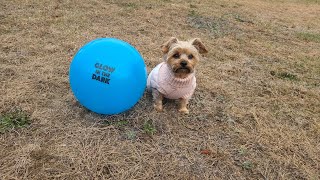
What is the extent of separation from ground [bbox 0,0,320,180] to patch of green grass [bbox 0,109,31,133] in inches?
0.5

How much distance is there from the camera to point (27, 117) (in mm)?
4219

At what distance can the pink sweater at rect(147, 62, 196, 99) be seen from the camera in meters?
4.38

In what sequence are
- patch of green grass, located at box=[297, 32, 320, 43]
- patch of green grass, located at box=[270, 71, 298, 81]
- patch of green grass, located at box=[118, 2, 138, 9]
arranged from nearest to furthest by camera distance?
patch of green grass, located at box=[270, 71, 298, 81] → patch of green grass, located at box=[297, 32, 320, 43] → patch of green grass, located at box=[118, 2, 138, 9]

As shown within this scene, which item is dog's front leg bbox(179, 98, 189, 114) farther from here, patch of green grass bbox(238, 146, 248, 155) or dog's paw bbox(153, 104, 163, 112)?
patch of green grass bbox(238, 146, 248, 155)

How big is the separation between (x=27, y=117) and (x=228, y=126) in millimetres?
2705

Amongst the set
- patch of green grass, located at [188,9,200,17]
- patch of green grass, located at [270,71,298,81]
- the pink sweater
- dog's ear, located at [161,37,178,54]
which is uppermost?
dog's ear, located at [161,37,178,54]

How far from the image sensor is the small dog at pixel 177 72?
4.28 m

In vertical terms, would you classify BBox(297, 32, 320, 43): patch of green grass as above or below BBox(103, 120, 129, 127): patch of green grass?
below

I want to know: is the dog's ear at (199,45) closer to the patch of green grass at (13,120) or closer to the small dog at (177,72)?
the small dog at (177,72)

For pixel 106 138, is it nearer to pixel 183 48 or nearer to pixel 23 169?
pixel 23 169

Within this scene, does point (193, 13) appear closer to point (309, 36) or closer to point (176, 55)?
point (309, 36)

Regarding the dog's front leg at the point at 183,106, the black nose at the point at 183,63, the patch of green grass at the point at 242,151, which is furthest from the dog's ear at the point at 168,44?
the patch of green grass at the point at 242,151

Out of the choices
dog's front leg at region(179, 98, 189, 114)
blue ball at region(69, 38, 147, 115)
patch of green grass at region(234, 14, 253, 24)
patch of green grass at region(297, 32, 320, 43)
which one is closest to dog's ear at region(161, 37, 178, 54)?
blue ball at region(69, 38, 147, 115)

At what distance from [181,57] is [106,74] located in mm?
1087
